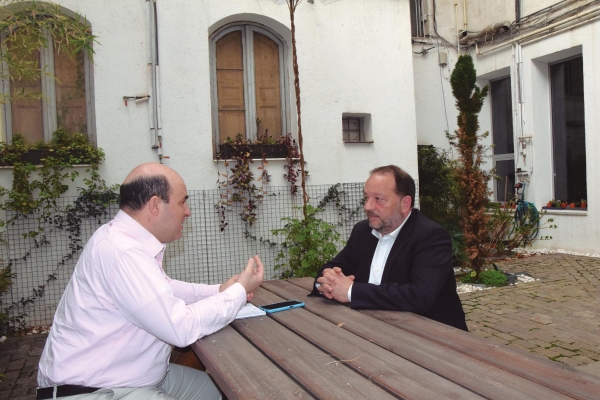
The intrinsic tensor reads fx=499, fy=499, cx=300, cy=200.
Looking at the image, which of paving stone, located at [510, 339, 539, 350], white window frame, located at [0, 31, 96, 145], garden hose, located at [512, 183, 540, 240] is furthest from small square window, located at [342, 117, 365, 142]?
paving stone, located at [510, 339, 539, 350]

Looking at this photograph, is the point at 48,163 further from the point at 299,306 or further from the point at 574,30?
the point at 574,30

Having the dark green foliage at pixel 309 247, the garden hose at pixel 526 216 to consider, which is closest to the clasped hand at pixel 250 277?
the dark green foliage at pixel 309 247

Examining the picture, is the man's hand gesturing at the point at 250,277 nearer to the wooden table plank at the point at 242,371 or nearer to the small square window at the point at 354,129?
the wooden table plank at the point at 242,371

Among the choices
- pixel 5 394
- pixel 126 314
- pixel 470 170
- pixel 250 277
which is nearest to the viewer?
pixel 126 314

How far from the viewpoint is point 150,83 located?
265 inches

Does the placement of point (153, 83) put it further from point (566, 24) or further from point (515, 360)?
point (566, 24)

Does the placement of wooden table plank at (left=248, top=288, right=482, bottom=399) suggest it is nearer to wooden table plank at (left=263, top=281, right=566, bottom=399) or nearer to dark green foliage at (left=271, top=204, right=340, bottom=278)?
wooden table plank at (left=263, top=281, right=566, bottom=399)

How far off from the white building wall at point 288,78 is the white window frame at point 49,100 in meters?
0.37

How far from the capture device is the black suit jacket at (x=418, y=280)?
8.16 feet

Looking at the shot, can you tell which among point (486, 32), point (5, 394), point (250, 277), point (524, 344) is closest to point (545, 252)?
point (486, 32)

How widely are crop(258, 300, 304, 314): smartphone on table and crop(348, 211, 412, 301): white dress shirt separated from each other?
501 mm

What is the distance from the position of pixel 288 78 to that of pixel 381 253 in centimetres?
529

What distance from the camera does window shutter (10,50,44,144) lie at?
6.52 meters

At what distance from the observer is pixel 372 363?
1.74m
